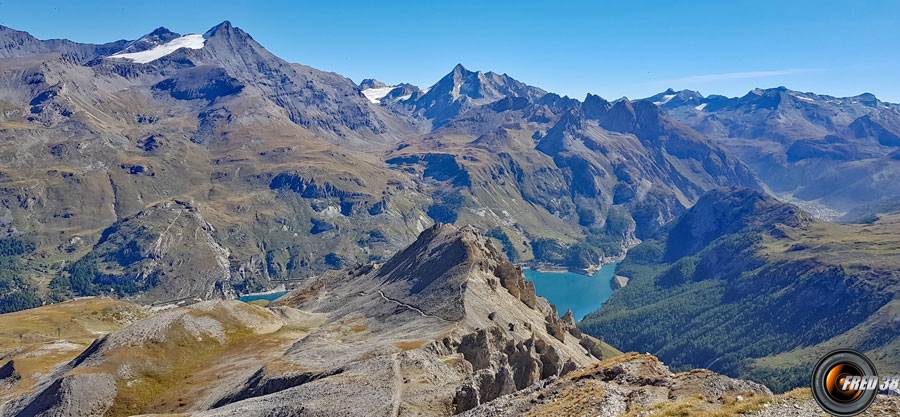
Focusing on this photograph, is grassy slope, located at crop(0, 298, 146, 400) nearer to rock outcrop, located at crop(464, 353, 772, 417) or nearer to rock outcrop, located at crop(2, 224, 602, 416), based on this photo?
rock outcrop, located at crop(2, 224, 602, 416)

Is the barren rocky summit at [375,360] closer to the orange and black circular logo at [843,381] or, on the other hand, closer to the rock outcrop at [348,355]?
the rock outcrop at [348,355]

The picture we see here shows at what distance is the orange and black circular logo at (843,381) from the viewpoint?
2691cm

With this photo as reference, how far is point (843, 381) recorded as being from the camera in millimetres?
27312

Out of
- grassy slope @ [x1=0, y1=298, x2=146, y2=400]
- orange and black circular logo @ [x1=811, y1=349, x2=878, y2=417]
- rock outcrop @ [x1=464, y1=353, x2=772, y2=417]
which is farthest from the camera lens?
grassy slope @ [x1=0, y1=298, x2=146, y2=400]

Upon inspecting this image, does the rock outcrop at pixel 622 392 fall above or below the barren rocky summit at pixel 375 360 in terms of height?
above

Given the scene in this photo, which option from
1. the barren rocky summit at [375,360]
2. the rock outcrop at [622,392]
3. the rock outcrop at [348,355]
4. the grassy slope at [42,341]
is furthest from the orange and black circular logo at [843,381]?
the grassy slope at [42,341]

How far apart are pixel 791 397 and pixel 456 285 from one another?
11294 cm

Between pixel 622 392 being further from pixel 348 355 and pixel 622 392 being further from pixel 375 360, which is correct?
pixel 348 355

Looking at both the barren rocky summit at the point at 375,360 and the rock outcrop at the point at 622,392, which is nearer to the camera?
the rock outcrop at the point at 622,392

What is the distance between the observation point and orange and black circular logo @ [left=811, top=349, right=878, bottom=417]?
26906 millimetres

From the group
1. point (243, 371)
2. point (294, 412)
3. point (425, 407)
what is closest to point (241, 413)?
point (294, 412)

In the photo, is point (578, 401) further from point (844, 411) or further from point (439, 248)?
point (439, 248)

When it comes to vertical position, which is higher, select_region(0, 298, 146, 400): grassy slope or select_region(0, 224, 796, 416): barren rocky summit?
select_region(0, 224, 796, 416): barren rocky summit

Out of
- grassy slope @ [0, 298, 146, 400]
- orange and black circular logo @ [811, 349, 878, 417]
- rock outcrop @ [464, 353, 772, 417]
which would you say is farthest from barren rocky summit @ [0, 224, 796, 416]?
orange and black circular logo @ [811, 349, 878, 417]
